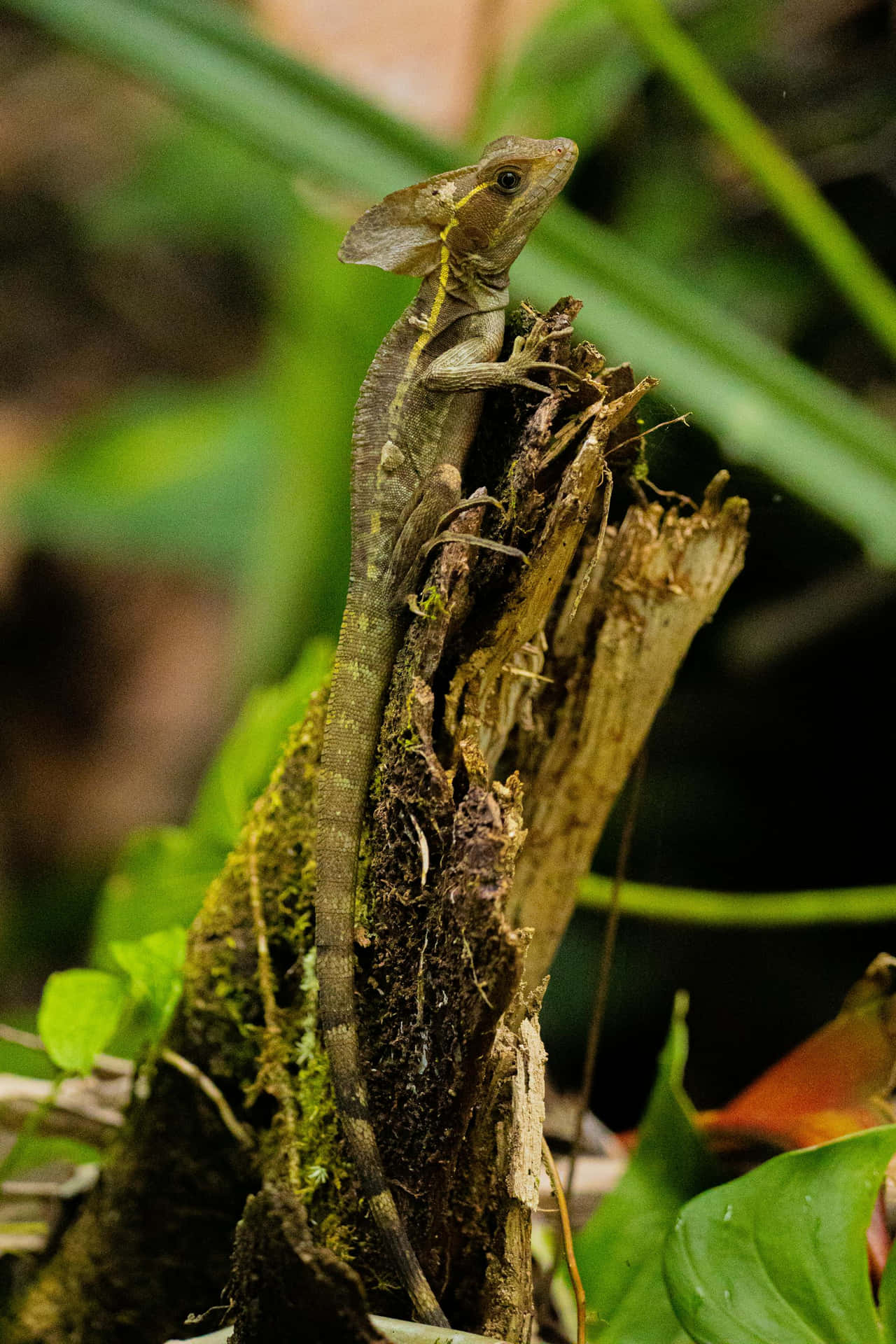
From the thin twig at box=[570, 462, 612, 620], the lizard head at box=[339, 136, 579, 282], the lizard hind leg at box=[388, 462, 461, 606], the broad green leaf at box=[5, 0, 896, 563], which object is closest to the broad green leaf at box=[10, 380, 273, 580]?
the broad green leaf at box=[5, 0, 896, 563]

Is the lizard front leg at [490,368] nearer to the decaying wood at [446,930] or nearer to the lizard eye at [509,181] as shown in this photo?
the decaying wood at [446,930]

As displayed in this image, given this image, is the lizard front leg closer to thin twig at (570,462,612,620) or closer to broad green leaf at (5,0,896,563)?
thin twig at (570,462,612,620)

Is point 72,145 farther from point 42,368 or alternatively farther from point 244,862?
point 244,862

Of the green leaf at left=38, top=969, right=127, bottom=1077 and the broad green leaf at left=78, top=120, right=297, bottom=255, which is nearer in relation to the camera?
the green leaf at left=38, top=969, right=127, bottom=1077

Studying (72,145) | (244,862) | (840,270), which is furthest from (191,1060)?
(72,145)

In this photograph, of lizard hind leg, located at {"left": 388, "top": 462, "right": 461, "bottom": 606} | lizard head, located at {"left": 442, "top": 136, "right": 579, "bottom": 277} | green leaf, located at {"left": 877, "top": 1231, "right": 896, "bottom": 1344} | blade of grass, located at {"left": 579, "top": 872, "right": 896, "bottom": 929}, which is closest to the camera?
green leaf, located at {"left": 877, "top": 1231, "right": 896, "bottom": 1344}

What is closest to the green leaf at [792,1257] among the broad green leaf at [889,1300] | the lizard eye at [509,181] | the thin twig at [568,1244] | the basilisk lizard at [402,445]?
the broad green leaf at [889,1300]

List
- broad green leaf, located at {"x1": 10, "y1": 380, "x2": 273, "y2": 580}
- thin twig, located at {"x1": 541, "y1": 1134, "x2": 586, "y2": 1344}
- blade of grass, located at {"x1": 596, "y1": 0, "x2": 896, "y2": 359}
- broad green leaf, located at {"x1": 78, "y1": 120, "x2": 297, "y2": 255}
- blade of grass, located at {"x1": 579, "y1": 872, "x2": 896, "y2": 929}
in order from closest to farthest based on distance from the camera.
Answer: thin twig, located at {"x1": 541, "y1": 1134, "x2": 586, "y2": 1344} → blade of grass, located at {"x1": 596, "y1": 0, "x2": 896, "y2": 359} → blade of grass, located at {"x1": 579, "y1": 872, "x2": 896, "y2": 929} → broad green leaf, located at {"x1": 10, "y1": 380, "x2": 273, "y2": 580} → broad green leaf, located at {"x1": 78, "y1": 120, "x2": 297, "y2": 255}
